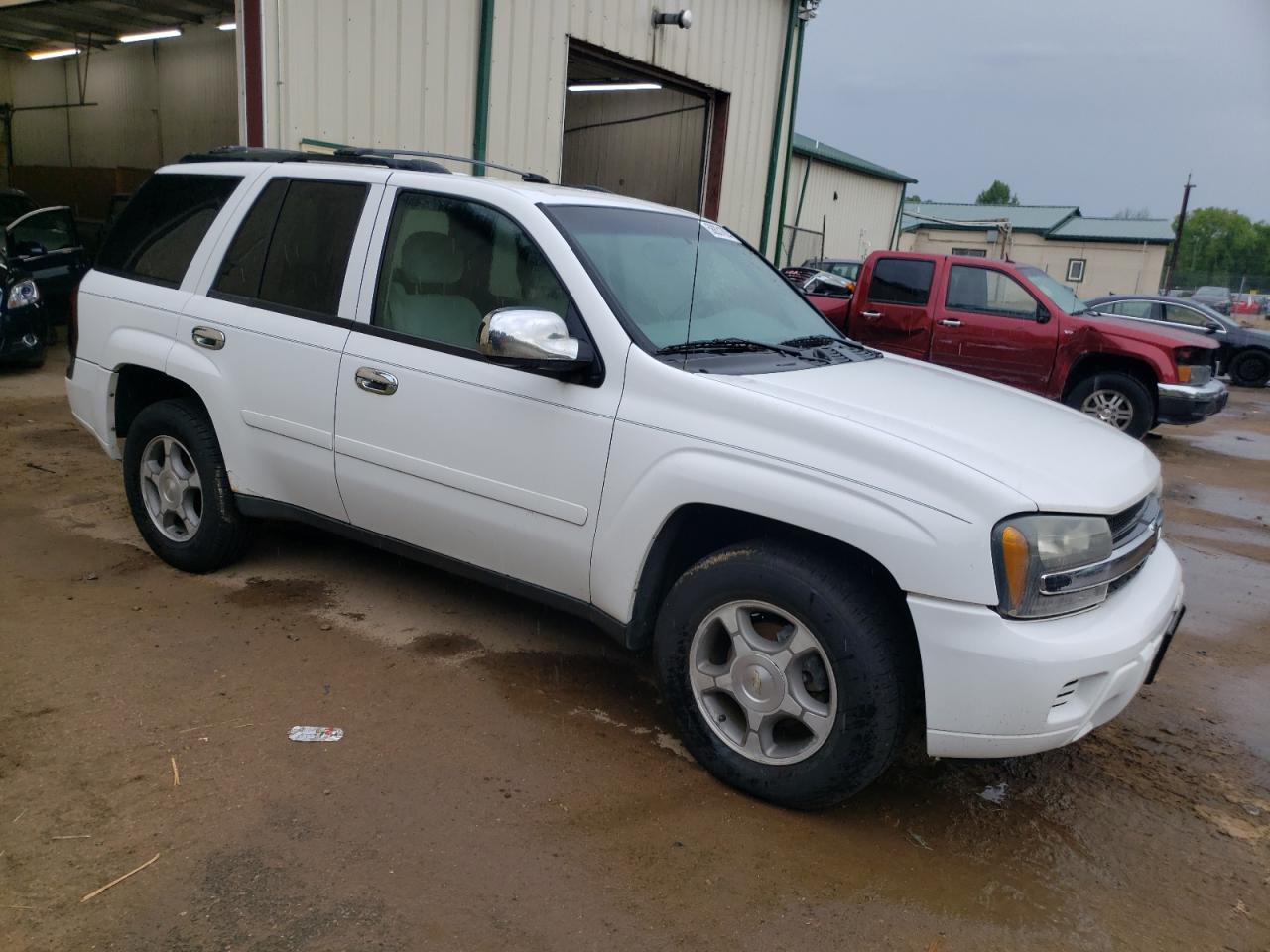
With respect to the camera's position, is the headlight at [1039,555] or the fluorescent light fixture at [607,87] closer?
the headlight at [1039,555]

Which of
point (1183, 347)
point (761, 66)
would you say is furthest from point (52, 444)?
point (1183, 347)

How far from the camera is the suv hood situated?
9.10 feet

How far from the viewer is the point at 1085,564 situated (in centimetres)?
275

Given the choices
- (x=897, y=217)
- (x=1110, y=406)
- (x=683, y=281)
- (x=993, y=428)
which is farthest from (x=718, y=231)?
(x=897, y=217)

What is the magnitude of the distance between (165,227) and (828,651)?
3668 mm

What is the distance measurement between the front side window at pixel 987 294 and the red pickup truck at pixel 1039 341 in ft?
0.03

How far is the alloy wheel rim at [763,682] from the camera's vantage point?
9.61 ft

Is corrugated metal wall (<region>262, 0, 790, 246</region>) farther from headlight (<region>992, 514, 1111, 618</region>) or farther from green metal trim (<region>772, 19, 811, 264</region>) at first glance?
headlight (<region>992, 514, 1111, 618</region>)

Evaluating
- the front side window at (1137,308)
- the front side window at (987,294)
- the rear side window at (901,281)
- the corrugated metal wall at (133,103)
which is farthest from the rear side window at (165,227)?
the corrugated metal wall at (133,103)

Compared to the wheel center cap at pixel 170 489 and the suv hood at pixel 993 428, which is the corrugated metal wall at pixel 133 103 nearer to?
the wheel center cap at pixel 170 489

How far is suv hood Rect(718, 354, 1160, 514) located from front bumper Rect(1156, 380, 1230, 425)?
6980 millimetres

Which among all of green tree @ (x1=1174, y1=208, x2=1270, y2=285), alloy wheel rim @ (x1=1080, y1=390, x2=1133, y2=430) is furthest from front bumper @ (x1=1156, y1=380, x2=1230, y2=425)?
green tree @ (x1=1174, y1=208, x2=1270, y2=285)

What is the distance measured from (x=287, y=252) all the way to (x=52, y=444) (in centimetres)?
418

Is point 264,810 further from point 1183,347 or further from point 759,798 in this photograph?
point 1183,347
